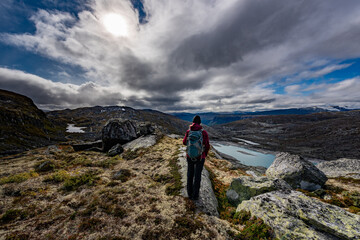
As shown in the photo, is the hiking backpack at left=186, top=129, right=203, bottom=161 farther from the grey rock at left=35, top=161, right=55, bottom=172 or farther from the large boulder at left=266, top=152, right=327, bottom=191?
the grey rock at left=35, top=161, right=55, bottom=172

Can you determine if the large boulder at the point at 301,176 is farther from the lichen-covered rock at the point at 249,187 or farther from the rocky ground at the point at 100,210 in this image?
the rocky ground at the point at 100,210

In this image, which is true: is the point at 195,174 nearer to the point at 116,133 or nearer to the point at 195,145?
the point at 195,145

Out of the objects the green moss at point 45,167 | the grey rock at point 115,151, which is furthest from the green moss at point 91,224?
the grey rock at point 115,151

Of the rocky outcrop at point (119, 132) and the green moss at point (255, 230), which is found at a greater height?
the rocky outcrop at point (119, 132)

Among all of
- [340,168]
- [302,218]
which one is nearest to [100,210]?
[302,218]

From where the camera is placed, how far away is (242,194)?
34.4ft

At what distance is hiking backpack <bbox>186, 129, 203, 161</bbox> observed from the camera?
28.4 ft

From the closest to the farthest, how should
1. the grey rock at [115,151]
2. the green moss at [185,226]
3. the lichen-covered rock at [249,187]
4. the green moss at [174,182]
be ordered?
the green moss at [185,226] → the lichen-covered rock at [249,187] → the green moss at [174,182] → the grey rock at [115,151]

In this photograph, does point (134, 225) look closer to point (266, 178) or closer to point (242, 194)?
point (242, 194)

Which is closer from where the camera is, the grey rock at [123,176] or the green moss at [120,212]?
the green moss at [120,212]

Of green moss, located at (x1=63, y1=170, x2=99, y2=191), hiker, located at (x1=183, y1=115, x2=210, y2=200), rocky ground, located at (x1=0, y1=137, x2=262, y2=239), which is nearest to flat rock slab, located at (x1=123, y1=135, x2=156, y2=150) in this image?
rocky ground, located at (x1=0, y1=137, x2=262, y2=239)

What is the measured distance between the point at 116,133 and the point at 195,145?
26352 mm

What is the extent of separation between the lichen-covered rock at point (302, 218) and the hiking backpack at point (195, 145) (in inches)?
189

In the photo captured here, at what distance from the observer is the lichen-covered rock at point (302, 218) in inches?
242
